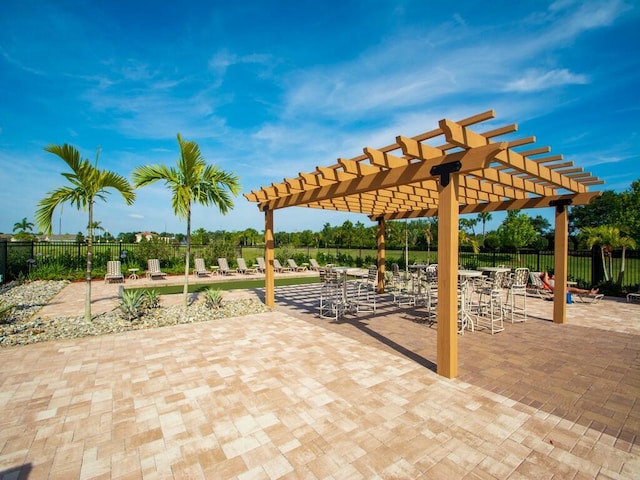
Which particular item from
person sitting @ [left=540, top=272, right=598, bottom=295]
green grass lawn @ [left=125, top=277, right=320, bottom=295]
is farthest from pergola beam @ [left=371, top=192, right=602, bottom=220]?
green grass lawn @ [left=125, top=277, right=320, bottom=295]

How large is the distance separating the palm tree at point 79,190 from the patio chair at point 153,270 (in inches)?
320

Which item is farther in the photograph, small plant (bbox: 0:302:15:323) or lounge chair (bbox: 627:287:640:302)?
lounge chair (bbox: 627:287:640:302)

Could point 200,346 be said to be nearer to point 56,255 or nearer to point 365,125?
point 365,125

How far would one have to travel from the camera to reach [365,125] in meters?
13.6

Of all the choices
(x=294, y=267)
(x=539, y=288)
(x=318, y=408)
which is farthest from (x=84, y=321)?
(x=539, y=288)

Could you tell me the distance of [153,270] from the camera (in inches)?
586

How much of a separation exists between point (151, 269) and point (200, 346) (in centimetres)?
1133

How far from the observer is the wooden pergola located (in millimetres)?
3999

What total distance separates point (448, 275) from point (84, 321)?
7508 millimetres

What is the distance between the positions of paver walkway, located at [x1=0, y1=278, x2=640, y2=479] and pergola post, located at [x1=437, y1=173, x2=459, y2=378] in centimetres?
28

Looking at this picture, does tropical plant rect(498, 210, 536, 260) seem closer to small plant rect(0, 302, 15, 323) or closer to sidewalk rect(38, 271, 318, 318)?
sidewalk rect(38, 271, 318, 318)

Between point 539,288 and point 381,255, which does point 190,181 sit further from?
point 539,288

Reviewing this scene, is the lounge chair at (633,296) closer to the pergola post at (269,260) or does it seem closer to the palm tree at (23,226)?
the pergola post at (269,260)

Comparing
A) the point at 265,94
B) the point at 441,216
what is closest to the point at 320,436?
the point at 441,216
